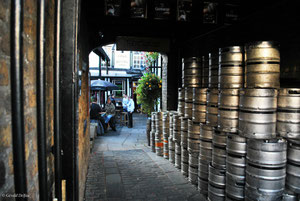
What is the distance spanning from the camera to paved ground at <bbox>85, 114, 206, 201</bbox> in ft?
15.0

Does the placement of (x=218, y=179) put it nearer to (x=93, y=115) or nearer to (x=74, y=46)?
(x=74, y=46)

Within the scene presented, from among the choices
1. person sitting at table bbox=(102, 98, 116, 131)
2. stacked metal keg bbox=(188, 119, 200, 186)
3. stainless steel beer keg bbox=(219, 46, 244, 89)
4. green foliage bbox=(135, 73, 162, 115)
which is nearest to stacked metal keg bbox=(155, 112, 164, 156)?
stacked metal keg bbox=(188, 119, 200, 186)

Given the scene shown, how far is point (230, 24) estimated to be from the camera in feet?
19.6

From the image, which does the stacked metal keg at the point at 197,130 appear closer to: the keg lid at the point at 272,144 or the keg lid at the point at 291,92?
the keg lid at the point at 272,144

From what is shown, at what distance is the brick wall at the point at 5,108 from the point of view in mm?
1020

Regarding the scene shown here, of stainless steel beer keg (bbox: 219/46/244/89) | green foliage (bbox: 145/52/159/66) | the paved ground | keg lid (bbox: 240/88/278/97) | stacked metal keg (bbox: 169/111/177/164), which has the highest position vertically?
green foliage (bbox: 145/52/159/66)

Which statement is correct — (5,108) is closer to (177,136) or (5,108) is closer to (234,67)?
(234,67)

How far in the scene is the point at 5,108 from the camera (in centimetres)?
106

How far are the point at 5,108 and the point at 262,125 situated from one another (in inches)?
129

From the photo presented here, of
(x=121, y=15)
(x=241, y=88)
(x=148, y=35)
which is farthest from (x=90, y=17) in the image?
(x=241, y=88)

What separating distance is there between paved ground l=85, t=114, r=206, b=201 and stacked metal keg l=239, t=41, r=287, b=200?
1.48 m

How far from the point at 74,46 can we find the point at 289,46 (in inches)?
160

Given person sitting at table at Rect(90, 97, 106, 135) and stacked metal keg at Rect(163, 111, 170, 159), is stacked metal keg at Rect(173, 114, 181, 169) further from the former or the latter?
person sitting at table at Rect(90, 97, 106, 135)

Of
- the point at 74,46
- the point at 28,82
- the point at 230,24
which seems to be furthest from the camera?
the point at 230,24
